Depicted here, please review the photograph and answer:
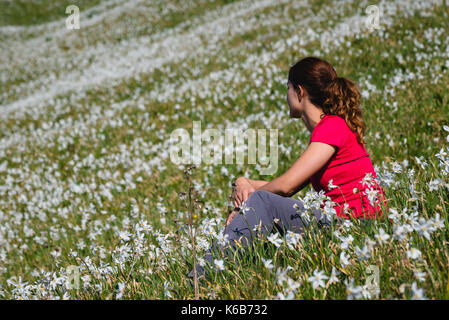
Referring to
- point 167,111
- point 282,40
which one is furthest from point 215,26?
point 167,111

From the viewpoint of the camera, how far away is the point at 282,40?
1371 centimetres

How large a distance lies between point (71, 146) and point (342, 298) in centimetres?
956

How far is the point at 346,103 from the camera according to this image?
3.66 m

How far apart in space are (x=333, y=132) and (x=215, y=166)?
398 cm

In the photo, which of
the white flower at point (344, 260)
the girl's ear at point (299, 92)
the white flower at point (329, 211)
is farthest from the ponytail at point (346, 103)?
the white flower at point (344, 260)

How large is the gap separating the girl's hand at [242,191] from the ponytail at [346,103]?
1.14m

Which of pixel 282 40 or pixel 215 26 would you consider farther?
pixel 215 26

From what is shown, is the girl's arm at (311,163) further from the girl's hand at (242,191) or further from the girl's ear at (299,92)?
the girl's ear at (299,92)

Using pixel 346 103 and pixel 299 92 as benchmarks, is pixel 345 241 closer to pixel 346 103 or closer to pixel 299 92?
pixel 346 103

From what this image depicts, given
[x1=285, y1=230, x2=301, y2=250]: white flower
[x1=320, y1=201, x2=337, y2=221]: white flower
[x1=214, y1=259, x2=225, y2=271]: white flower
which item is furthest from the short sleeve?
[x1=214, y1=259, x2=225, y2=271]: white flower

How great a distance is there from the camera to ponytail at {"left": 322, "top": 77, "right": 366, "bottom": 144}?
3664 mm

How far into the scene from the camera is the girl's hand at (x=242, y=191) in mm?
3909

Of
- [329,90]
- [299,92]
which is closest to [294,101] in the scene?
[299,92]

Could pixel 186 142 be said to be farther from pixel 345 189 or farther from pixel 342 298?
pixel 342 298
